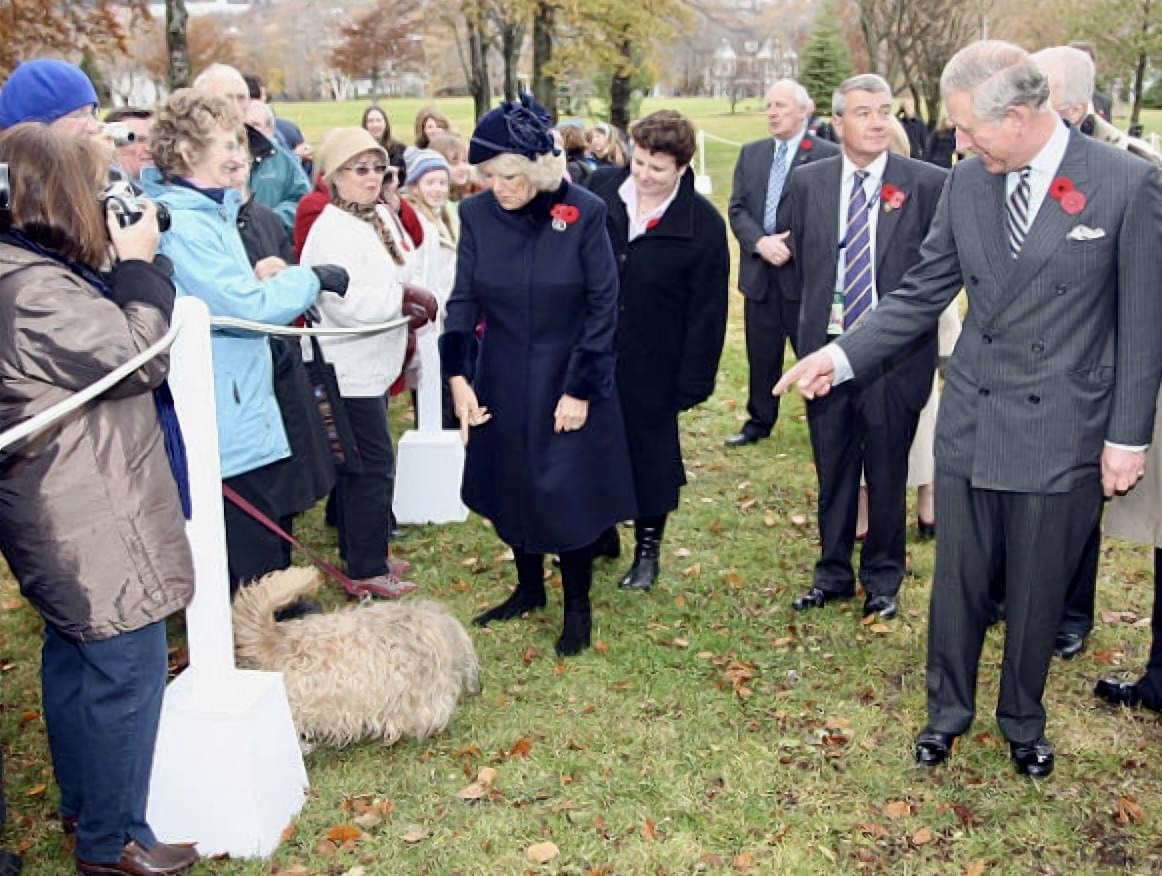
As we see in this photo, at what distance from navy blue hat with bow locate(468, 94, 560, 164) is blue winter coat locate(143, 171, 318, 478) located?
79 centimetres

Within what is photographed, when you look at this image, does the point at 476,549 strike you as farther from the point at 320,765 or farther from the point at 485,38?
the point at 485,38

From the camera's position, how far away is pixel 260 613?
4098 millimetres

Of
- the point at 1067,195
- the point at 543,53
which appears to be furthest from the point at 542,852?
the point at 543,53

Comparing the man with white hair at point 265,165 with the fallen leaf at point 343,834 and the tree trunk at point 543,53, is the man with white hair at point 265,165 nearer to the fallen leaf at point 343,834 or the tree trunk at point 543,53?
the fallen leaf at point 343,834

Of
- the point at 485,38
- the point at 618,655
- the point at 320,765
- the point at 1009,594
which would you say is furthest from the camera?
the point at 485,38

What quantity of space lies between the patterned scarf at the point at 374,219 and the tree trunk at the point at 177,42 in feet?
44.4

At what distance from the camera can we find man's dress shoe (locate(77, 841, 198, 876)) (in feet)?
10.8

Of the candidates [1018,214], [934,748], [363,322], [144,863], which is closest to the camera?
[144,863]

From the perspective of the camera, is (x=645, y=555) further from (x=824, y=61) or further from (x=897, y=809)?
(x=824, y=61)

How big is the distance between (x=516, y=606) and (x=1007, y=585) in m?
2.29

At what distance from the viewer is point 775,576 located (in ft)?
19.1

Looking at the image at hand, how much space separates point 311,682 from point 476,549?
7.49 feet

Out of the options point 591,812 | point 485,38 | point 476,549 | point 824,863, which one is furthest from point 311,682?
point 485,38

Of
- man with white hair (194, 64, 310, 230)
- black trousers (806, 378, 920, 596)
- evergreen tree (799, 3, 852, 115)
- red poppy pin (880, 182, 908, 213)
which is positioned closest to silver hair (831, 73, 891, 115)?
red poppy pin (880, 182, 908, 213)
